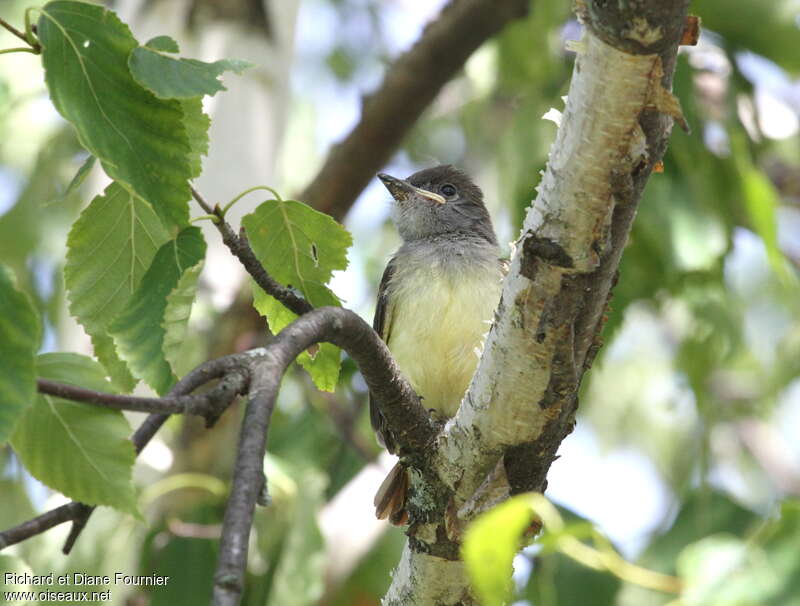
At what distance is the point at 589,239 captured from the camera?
6.70ft

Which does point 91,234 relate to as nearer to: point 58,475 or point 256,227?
point 256,227

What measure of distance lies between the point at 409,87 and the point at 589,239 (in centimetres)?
296

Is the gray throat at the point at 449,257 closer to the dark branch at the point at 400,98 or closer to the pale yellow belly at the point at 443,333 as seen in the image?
the pale yellow belly at the point at 443,333

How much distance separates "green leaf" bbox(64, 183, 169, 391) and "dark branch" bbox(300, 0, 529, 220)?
263 cm

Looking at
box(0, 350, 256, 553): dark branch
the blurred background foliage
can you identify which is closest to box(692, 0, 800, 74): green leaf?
the blurred background foliage

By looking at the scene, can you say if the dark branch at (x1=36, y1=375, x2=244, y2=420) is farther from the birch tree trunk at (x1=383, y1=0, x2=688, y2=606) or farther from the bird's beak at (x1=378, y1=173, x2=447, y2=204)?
the bird's beak at (x1=378, y1=173, x2=447, y2=204)

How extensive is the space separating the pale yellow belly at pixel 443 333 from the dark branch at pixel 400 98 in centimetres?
91

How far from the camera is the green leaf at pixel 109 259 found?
2.16m

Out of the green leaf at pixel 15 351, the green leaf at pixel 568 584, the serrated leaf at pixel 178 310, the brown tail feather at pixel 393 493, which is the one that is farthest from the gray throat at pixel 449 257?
the green leaf at pixel 15 351

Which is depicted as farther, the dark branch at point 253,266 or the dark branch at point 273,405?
the dark branch at point 253,266

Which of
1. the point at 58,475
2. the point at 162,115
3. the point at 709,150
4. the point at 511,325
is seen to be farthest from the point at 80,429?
the point at 709,150

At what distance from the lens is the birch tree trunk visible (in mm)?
1856

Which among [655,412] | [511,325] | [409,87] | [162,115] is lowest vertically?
[655,412]

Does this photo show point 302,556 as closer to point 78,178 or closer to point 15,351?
point 78,178
